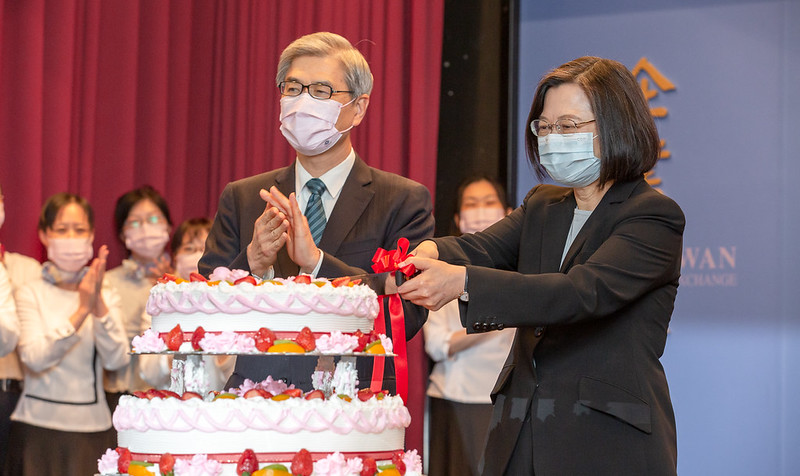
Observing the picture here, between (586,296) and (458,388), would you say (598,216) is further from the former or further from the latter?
(458,388)

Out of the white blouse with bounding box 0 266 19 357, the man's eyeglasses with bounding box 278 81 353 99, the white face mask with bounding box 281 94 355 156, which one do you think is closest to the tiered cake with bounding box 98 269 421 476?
the white face mask with bounding box 281 94 355 156

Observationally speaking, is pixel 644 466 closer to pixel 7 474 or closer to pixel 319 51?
pixel 319 51

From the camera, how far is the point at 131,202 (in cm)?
487

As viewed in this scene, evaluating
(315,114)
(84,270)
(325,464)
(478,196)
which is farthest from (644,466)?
(84,270)

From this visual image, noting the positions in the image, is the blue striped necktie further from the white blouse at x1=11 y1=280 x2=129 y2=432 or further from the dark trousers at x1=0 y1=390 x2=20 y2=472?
the dark trousers at x1=0 y1=390 x2=20 y2=472

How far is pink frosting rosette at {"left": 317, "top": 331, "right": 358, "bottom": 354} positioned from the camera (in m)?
2.15

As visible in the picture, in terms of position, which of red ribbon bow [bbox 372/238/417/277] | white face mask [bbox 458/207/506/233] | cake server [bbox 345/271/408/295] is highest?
white face mask [bbox 458/207/506/233]

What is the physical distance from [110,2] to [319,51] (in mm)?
2617

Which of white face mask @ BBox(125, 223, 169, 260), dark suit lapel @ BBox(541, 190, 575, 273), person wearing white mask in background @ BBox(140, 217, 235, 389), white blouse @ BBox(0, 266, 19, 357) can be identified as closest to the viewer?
dark suit lapel @ BBox(541, 190, 575, 273)

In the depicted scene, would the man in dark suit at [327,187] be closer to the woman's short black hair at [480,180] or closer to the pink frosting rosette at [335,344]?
the pink frosting rosette at [335,344]

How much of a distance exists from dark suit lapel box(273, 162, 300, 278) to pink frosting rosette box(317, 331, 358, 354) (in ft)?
2.18

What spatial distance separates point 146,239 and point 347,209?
7.65 ft

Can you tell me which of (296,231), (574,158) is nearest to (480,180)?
(296,231)

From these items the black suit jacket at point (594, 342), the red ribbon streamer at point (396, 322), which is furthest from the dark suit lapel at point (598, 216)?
the red ribbon streamer at point (396, 322)
